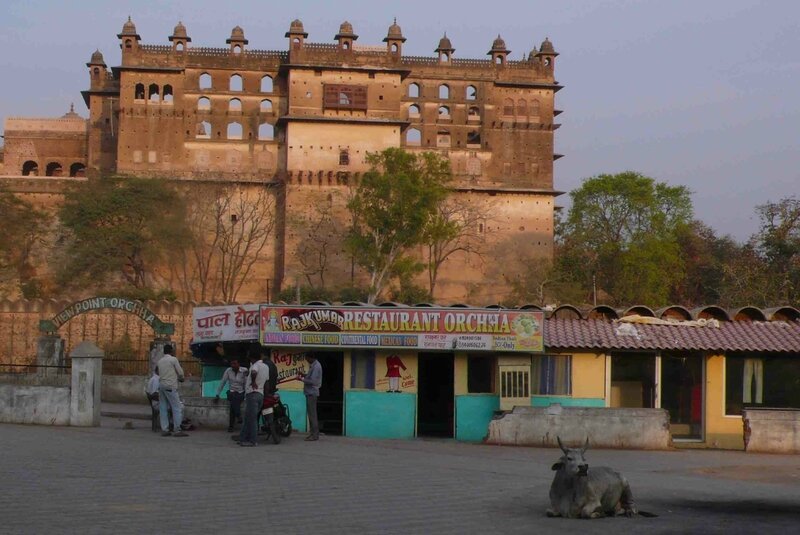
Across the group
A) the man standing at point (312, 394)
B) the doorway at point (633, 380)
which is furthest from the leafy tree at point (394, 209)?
the man standing at point (312, 394)

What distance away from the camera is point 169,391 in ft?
56.5

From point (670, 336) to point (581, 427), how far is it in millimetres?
2548

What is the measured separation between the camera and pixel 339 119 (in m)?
61.7

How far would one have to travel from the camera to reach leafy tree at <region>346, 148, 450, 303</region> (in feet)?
171

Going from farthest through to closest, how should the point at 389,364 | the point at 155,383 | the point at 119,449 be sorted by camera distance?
the point at 389,364 < the point at 155,383 < the point at 119,449

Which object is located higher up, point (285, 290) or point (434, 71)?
point (434, 71)

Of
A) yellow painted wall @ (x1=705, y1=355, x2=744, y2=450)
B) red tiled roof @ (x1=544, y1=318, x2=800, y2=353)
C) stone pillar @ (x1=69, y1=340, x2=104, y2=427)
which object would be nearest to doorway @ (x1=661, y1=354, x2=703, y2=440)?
yellow painted wall @ (x1=705, y1=355, x2=744, y2=450)

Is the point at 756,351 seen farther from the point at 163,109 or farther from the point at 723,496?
the point at 163,109

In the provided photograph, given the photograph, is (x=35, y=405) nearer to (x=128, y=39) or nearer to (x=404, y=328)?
(x=404, y=328)

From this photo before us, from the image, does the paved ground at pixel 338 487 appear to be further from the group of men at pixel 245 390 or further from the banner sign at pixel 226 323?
the banner sign at pixel 226 323

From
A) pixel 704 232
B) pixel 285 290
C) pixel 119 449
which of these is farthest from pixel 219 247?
pixel 119 449

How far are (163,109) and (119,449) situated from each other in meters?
49.6

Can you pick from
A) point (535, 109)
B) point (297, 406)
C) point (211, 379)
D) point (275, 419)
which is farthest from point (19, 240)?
point (275, 419)

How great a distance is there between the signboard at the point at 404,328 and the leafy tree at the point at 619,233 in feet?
125
